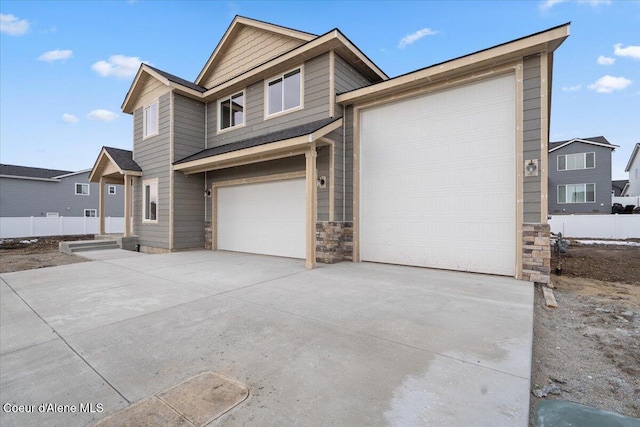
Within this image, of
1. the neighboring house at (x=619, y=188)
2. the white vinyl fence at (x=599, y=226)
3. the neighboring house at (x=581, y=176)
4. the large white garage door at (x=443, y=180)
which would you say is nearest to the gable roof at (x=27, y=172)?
the large white garage door at (x=443, y=180)

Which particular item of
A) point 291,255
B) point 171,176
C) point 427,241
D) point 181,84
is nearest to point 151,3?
point 181,84

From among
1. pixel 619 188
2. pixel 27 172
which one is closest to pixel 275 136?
pixel 27 172

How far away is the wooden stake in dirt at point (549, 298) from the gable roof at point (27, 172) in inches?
1194

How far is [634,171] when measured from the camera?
26781 mm

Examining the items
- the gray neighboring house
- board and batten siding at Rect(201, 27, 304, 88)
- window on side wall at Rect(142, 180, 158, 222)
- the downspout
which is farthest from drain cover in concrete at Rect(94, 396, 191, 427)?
the gray neighboring house

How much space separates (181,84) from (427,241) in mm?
9667

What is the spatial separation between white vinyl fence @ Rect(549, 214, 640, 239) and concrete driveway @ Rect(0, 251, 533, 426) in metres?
15.0

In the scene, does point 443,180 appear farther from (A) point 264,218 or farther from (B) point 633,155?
(B) point 633,155

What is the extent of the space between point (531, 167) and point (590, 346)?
372 centimetres

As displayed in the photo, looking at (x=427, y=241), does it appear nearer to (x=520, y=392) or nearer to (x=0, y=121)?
(x=520, y=392)

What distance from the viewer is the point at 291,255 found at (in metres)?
8.91

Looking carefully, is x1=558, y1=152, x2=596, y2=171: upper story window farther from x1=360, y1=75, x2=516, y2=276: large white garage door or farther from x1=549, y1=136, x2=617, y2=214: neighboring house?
x1=360, y1=75, x2=516, y2=276: large white garage door

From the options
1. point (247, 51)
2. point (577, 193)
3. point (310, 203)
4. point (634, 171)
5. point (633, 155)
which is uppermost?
point (247, 51)

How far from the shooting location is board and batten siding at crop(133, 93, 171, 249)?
10523mm
